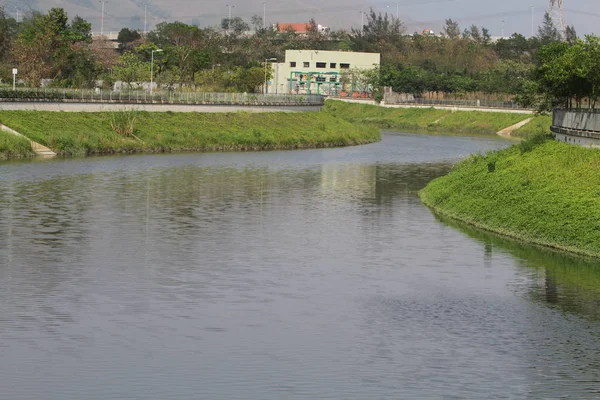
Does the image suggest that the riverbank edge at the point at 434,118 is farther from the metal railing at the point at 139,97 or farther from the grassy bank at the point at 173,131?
the grassy bank at the point at 173,131

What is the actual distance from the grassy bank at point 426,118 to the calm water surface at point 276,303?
3442 inches

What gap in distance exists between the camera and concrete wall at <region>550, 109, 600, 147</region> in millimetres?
53938

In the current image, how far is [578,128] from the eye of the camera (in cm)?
5803

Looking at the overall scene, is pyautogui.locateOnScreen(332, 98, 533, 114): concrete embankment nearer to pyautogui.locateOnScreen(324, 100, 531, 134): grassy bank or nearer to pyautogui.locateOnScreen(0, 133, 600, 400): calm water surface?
pyautogui.locateOnScreen(324, 100, 531, 134): grassy bank

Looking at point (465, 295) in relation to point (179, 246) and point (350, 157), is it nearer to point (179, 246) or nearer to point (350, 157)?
point (179, 246)

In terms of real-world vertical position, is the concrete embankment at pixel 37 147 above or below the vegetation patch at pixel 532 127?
below

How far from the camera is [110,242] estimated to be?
4425 cm

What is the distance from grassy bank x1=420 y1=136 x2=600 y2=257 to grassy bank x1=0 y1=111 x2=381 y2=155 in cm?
3258

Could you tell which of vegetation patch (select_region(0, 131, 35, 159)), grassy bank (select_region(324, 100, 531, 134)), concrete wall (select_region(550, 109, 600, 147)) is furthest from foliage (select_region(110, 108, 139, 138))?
grassy bank (select_region(324, 100, 531, 134))

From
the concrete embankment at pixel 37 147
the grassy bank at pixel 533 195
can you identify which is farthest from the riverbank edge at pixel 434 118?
the grassy bank at pixel 533 195

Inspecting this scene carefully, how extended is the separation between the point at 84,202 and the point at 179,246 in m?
13.7

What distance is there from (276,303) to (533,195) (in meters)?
17.5

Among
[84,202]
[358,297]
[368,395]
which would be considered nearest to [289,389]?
[368,395]

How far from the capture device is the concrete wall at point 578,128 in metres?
53.9
